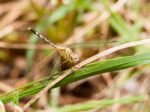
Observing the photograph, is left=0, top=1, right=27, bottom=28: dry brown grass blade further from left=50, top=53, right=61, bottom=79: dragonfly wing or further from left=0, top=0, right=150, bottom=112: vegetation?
left=50, top=53, right=61, bottom=79: dragonfly wing

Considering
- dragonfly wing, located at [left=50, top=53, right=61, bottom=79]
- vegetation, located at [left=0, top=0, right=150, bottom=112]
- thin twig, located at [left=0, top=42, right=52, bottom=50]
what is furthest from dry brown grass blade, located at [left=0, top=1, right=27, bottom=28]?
dragonfly wing, located at [left=50, top=53, right=61, bottom=79]

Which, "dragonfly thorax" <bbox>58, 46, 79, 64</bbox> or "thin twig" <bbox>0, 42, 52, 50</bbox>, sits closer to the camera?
"dragonfly thorax" <bbox>58, 46, 79, 64</bbox>

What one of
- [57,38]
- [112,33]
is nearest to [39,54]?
[57,38]

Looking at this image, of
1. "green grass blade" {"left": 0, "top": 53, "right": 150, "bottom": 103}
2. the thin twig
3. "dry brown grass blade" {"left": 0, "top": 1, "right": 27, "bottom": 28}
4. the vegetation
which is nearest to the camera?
"green grass blade" {"left": 0, "top": 53, "right": 150, "bottom": 103}

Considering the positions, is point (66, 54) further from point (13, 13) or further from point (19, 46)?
point (13, 13)

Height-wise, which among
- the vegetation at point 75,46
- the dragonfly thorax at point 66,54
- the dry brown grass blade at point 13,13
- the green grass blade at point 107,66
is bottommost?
the green grass blade at point 107,66

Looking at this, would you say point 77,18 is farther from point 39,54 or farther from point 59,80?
point 59,80

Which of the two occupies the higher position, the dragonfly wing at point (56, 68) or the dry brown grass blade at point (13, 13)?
the dry brown grass blade at point (13, 13)

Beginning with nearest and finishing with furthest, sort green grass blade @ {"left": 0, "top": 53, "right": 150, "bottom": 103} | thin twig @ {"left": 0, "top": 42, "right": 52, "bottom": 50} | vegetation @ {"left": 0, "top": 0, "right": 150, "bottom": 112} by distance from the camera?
1. green grass blade @ {"left": 0, "top": 53, "right": 150, "bottom": 103}
2. vegetation @ {"left": 0, "top": 0, "right": 150, "bottom": 112}
3. thin twig @ {"left": 0, "top": 42, "right": 52, "bottom": 50}

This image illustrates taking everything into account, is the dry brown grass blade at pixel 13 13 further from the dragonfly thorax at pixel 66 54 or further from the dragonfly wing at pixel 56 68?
the dragonfly thorax at pixel 66 54

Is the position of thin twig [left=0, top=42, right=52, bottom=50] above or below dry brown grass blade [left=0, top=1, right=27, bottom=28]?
below

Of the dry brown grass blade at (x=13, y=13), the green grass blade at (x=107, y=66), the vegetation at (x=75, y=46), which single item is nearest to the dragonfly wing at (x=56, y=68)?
the green grass blade at (x=107, y=66)

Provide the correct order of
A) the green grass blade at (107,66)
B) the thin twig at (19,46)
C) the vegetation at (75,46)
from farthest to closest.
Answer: the thin twig at (19,46), the vegetation at (75,46), the green grass blade at (107,66)
